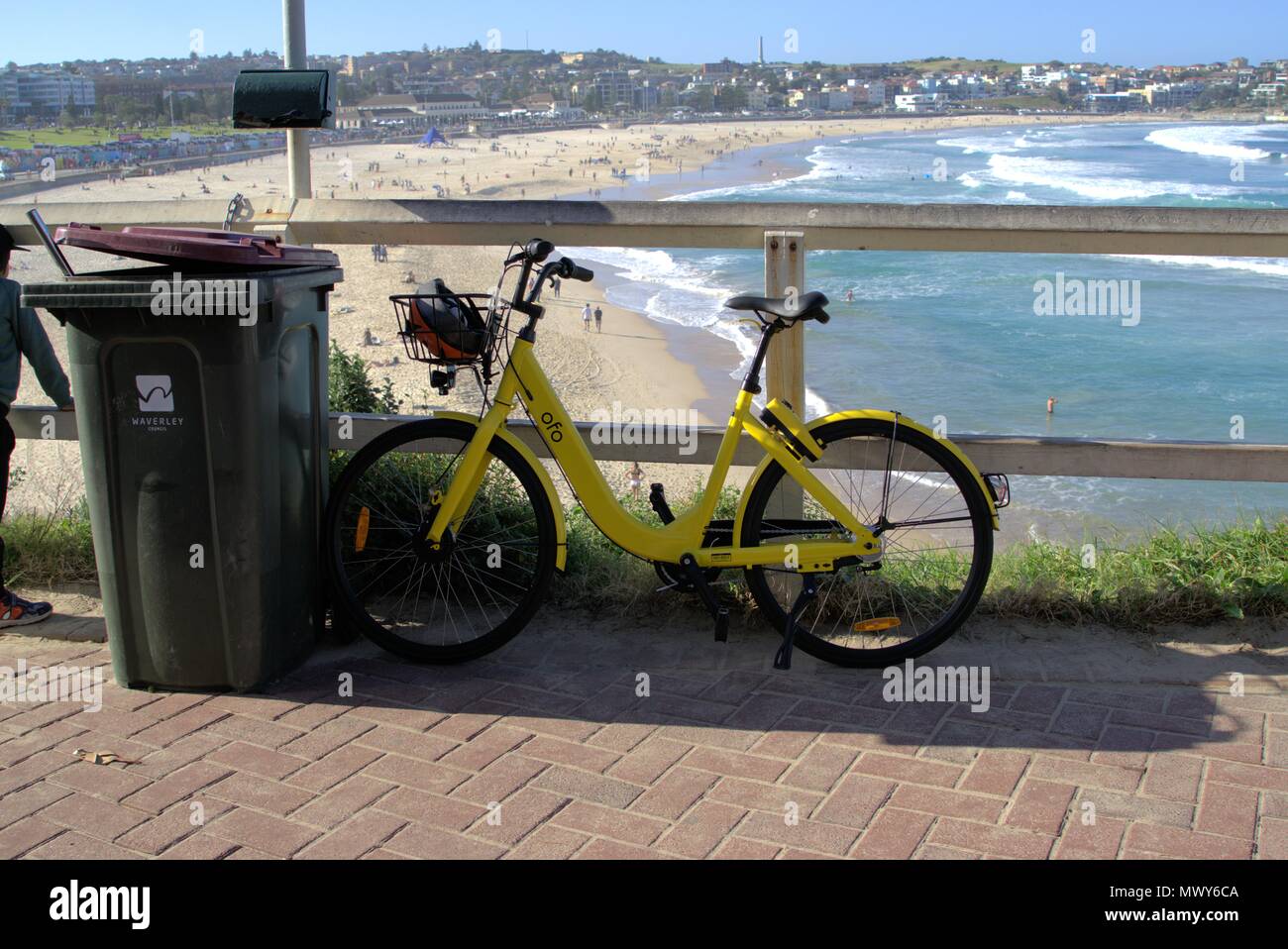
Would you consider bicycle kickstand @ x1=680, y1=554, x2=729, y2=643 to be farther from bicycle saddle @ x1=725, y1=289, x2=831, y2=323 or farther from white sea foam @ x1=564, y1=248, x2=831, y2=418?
white sea foam @ x1=564, y1=248, x2=831, y2=418

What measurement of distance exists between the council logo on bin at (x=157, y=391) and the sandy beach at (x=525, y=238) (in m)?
1.17

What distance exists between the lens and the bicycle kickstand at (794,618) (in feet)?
13.1

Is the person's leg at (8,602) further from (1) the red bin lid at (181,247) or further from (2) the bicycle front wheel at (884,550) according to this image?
(2) the bicycle front wheel at (884,550)

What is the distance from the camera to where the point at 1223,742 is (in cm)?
361

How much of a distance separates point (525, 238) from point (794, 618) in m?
1.64

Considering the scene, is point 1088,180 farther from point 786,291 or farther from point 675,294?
point 786,291

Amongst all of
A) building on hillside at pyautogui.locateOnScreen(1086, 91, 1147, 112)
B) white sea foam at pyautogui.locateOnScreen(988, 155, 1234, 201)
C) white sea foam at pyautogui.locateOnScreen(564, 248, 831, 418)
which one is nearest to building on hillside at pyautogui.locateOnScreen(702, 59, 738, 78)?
building on hillside at pyautogui.locateOnScreen(1086, 91, 1147, 112)

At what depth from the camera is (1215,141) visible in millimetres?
82812

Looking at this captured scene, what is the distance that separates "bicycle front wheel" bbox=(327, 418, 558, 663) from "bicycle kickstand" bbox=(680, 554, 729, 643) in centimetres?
44

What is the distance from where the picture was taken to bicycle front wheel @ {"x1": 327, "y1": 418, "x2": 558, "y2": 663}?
416 centimetres

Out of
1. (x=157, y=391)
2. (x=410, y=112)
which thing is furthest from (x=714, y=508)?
(x=410, y=112)

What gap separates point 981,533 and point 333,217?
254cm

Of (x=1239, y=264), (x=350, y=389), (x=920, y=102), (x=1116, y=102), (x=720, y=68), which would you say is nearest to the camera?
(x=350, y=389)
